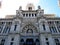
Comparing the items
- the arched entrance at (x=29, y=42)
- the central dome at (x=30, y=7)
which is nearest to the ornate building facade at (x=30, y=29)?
the arched entrance at (x=29, y=42)

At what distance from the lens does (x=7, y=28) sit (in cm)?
4178

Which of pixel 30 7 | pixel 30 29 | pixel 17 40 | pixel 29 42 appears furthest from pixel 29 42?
pixel 30 7

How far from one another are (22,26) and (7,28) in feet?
14.2

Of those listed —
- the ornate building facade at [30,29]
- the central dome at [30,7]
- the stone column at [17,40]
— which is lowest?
the stone column at [17,40]

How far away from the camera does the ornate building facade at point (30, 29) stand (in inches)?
1417

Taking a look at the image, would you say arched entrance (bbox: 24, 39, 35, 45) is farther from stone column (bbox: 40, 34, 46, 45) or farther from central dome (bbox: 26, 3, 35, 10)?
central dome (bbox: 26, 3, 35, 10)

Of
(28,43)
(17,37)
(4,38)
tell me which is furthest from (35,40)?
(4,38)

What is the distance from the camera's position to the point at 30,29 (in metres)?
40.8

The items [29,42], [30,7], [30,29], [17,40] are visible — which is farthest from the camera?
[30,7]

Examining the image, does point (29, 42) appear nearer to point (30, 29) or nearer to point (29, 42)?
point (29, 42)

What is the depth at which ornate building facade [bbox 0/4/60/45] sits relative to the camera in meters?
36.0

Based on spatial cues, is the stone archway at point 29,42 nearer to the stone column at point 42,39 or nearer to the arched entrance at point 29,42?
the arched entrance at point 29,42

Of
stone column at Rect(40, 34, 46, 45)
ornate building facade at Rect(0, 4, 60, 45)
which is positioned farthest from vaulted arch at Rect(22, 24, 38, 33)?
stone column at Rect(40, 34, 46, 45)

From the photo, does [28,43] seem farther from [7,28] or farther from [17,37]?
[7,28]
